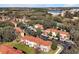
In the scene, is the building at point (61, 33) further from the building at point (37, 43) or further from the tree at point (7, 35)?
the tree at point (7, 35)

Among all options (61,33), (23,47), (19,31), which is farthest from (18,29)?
(61,33)

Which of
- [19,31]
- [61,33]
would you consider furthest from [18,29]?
[61,33]

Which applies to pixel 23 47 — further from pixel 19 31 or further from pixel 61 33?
pixel 61 33

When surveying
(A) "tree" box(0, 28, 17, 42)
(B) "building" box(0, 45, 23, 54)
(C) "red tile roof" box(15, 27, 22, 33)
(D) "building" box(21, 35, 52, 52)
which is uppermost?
(C) "red tile roof" box(15, 27, 22, 33)

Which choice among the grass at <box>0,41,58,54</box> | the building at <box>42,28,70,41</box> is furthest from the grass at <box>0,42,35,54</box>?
the building at <box>42,28,70,41</box>

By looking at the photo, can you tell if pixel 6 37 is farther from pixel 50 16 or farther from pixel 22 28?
pixel 50 16

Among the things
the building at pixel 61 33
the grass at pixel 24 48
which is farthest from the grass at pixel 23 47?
the building at pixel 61 33

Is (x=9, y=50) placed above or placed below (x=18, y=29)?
below

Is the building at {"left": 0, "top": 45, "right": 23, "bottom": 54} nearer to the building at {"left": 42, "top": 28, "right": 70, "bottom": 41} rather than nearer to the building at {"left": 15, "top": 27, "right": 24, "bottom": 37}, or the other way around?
the building at {"left": 15, "top": 27, "right": 24, "bottom": 37}
